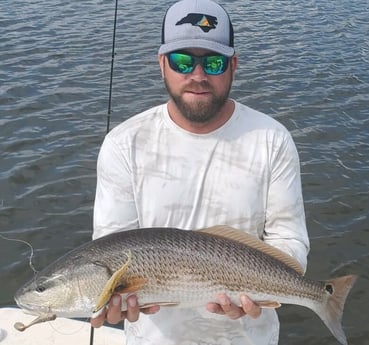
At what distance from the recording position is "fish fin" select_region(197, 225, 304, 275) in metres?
3.27

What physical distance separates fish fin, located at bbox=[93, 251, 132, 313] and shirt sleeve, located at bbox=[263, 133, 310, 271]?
0.87 metres

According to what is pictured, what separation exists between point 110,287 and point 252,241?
80 cm

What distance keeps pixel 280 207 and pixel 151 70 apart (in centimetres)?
1000

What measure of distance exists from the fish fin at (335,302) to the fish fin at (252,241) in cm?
21

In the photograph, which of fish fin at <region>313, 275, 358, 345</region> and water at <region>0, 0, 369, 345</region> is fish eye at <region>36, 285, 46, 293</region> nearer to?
fish fin at <region>313, 275, 358, 345</region>

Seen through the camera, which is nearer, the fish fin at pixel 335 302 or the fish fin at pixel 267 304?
the fish fin at pixel 267 304

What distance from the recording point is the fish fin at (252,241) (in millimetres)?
3271

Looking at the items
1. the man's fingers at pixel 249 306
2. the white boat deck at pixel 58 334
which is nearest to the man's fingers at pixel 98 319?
the man's fingers at pixel 249 306

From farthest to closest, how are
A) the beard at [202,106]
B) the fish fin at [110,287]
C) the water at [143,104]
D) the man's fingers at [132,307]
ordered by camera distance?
the water at [143,104] → the beard at [202,106] → the man's fingers at [132,307] → the fish fin at [110,287]

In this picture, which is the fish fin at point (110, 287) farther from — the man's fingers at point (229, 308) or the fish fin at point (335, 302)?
the fish fin at point (335, 302)

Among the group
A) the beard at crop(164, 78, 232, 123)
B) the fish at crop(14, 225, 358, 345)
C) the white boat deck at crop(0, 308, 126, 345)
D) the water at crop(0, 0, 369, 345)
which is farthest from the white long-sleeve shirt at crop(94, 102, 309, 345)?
the water at crop(0, 0, 369, 345)

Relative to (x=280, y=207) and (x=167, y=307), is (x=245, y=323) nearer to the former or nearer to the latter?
(x=167, y=307)

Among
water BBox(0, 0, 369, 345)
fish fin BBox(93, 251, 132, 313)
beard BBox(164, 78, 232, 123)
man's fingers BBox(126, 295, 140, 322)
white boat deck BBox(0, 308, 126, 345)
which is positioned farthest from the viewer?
water BBox(0, 0, 369, 345)

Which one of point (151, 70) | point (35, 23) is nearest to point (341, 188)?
point (151, 70)
